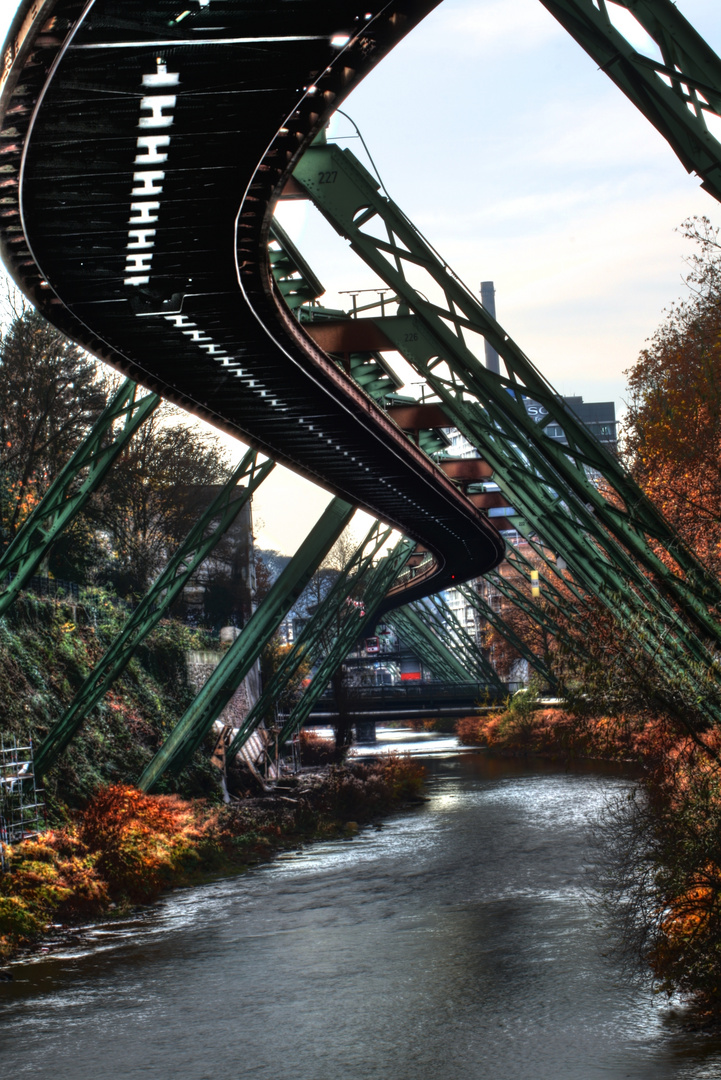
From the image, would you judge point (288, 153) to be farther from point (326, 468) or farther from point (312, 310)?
point (326, 468)

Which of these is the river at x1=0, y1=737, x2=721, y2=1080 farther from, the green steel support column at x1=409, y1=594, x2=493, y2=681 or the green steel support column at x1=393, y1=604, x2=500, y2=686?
the green steel support column at x1=393, y1=604, x2=500, y2=686

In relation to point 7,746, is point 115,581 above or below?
above

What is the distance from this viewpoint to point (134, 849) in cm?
1827

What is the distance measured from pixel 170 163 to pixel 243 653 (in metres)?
15.4

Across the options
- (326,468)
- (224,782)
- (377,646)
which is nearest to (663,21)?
(326,468)

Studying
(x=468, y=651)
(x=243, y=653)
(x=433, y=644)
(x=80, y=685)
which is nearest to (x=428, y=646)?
(x=433, y=644)

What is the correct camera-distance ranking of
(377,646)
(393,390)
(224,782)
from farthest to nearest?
1. (377,646)
2. (224,782)
3. (393,390)

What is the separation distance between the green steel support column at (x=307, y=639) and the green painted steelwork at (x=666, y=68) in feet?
69.2

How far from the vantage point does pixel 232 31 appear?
18.1 ft

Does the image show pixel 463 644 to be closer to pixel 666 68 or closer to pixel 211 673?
pixel 211 673

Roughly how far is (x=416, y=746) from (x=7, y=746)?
136 ft

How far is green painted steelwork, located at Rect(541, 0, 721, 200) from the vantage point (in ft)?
19.7

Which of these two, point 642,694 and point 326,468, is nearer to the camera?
point 642,694

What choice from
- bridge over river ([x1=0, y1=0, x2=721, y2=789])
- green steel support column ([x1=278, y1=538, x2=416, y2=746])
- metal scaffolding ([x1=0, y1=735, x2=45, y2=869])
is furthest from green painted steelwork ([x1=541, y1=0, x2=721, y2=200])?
green steel support column ([x1=278, y1=538, x2=416, y2=746])
